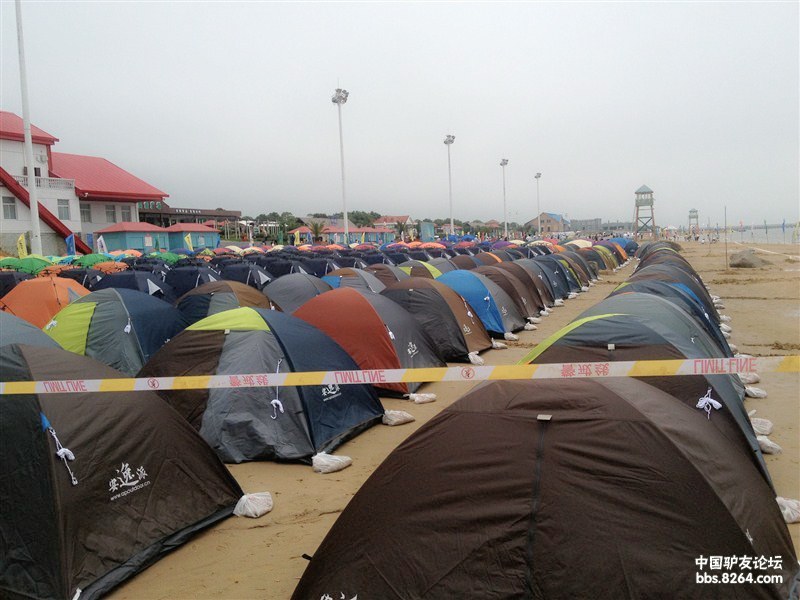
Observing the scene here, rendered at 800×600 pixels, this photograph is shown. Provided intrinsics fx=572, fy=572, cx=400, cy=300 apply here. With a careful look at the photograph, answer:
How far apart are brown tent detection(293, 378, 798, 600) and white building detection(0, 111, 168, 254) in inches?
1354

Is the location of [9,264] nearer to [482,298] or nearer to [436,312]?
[482,298]

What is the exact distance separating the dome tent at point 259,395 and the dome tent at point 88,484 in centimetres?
107

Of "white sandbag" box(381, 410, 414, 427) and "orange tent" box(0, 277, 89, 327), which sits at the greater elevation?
"orange tent" box(0, 277, 89, 327)

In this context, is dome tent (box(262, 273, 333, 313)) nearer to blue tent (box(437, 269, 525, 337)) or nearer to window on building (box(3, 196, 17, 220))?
blue tent (box(437, 269, 525, 337))

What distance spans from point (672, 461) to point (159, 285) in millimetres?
14485

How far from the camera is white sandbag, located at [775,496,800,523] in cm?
467

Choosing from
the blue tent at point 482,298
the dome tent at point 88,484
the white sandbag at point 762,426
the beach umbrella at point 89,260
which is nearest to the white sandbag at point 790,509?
the white sandbag at point 762,426

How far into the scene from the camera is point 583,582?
2705 millimetres

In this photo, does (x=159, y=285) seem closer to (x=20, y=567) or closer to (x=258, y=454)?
(x=258, y=454)

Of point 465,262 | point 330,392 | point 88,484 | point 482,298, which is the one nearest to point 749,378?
point 482,298

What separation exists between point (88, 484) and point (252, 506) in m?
1.42

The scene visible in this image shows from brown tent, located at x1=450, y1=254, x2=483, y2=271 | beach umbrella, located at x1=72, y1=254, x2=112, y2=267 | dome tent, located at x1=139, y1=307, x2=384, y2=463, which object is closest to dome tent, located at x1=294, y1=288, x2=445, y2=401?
dome tent, located at x1=139, y1=307, x2=384, y2=463

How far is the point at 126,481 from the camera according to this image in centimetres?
429

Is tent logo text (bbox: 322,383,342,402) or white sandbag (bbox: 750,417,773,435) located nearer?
tent logo text (bbox: 322,383,342,402)
